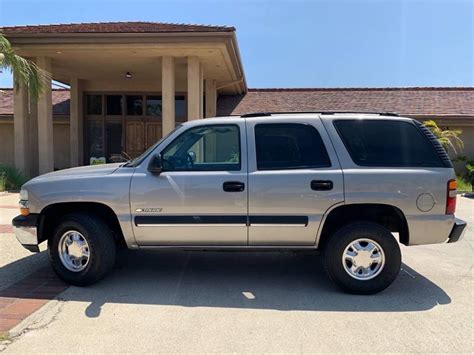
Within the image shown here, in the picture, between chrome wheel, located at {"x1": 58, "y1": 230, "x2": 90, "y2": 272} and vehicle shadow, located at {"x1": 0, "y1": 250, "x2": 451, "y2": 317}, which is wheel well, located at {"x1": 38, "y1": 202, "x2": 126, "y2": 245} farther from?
vehicle shadow, located at {"x1": 0, "y1": 250, "x2": 451, "y2": 317}

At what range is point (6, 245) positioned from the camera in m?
6.49

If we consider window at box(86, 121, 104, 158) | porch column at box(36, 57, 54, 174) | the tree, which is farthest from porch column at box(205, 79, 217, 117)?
the tree

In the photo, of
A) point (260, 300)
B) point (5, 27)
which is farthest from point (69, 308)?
point (5, 27)

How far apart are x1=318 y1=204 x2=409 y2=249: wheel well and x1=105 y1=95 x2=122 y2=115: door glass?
15310 mm

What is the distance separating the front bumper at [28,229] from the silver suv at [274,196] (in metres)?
0.01

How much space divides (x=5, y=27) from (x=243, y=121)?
12509 millimetres

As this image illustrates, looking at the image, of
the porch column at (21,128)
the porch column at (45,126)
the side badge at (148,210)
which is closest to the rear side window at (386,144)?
the side badge at (148,210)

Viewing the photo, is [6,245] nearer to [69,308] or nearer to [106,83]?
[69,308]

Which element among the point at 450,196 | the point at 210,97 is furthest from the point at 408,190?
the point at 210,97

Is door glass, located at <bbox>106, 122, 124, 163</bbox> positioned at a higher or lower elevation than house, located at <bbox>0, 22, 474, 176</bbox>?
lower

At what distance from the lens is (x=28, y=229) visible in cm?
475

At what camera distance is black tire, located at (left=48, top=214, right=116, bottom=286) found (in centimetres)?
468

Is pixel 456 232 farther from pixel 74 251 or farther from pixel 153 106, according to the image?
pixel 153 106

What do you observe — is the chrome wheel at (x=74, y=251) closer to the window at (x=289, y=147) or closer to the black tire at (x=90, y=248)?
the black tire at (x=90, y=248)
